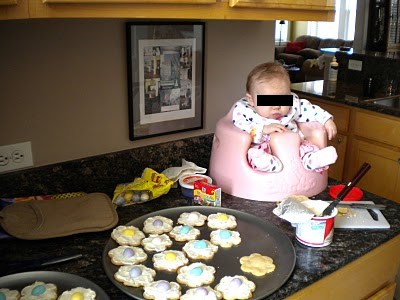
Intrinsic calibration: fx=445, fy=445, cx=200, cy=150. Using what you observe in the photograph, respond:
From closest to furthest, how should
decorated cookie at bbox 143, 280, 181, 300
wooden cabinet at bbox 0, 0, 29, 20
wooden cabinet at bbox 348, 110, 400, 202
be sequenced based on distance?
wooden cabinet at bbox 0, 0, 29, 20, decorated cookie at bbox 143, 280, 181, 300, wooden cabinet at bbox 348, 110, 400, 202

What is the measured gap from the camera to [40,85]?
1.11m

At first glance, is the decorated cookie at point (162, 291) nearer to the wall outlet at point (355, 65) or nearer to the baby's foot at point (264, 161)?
the baby's foot at point (264, 161)

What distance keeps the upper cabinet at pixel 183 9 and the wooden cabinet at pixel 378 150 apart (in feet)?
4.23

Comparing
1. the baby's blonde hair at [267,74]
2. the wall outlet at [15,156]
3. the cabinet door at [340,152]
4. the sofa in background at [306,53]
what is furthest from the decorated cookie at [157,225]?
the sofa in background at [306,53]

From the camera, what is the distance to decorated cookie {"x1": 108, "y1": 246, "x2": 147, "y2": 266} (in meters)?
0.91

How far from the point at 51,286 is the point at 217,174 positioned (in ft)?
1.90

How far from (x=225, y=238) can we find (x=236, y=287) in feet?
0.61

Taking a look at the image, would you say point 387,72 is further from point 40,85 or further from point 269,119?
point 40,85

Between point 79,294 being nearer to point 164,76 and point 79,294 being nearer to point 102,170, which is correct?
point 102,170

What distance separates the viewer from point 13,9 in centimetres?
72

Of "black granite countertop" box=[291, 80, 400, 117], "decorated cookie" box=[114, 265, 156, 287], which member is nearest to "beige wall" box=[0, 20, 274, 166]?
"decorated cookie" box=[114, 265, 156, 287]

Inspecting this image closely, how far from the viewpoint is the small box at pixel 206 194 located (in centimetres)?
115

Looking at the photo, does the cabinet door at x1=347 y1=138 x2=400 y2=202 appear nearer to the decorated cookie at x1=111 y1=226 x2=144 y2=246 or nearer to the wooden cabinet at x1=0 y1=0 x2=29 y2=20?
the decorated cookie at x1=111 y1=226 x2=144 y2=246

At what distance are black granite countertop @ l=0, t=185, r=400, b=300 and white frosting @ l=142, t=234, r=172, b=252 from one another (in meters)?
0.09
